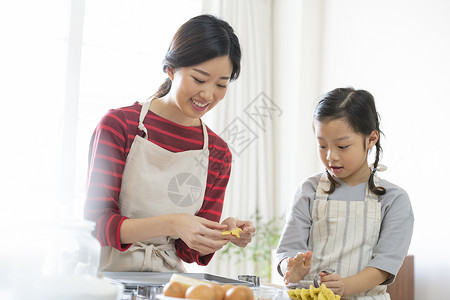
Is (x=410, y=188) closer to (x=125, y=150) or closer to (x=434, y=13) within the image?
(x=434, y=13)

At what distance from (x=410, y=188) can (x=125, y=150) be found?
74.7 inches

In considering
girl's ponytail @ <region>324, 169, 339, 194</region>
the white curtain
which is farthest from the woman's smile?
the white curtain

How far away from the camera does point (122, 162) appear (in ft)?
4.76

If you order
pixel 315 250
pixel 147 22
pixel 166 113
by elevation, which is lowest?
pixel 315 250

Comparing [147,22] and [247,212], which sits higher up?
[147,22]

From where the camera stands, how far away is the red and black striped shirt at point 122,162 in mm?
1350

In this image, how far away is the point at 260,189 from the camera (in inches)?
146

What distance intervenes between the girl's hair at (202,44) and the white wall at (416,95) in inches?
62.6

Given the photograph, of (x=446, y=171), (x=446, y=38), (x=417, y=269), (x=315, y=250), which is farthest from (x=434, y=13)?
(x=315, y=250)

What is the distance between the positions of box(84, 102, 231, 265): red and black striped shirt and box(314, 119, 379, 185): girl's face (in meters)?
0.32

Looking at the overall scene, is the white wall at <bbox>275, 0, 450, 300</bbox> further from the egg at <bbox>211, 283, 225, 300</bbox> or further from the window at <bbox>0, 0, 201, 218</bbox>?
the egg at <bbox>211, 283, 225, 300</bbox>

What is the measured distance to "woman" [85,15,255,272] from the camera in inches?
54.2

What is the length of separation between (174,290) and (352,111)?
3.03 ft

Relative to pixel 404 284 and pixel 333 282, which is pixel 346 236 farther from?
pixel 404 284
